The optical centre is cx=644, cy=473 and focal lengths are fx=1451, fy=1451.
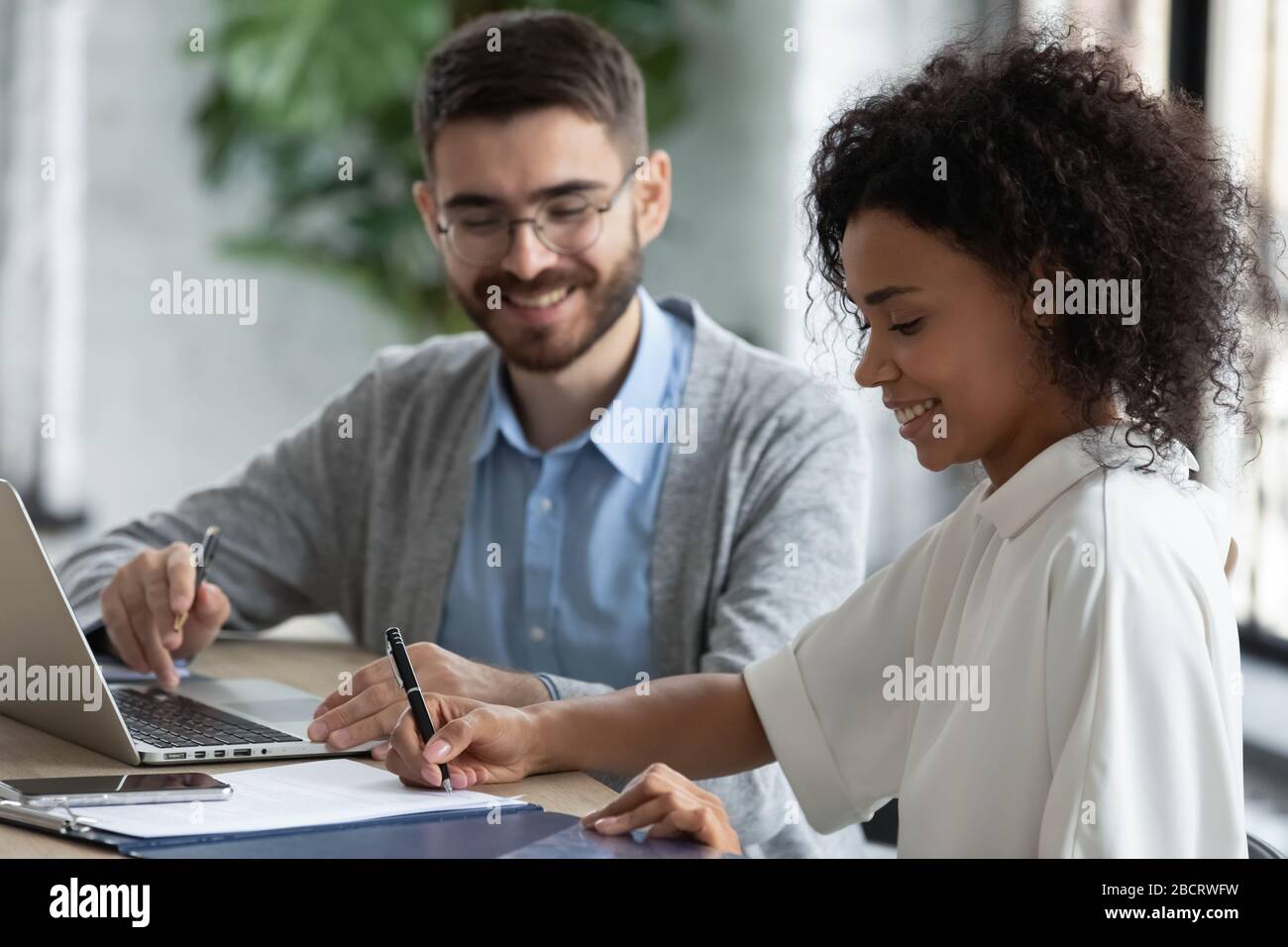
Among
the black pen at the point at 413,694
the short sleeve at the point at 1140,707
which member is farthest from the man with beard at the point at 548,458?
the short sleeve at the point at 1140,707

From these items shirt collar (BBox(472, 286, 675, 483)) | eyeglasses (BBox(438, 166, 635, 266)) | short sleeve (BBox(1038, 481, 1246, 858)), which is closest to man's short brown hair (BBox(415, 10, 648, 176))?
eyeglasses (BBox(438, 166, 635, 266))

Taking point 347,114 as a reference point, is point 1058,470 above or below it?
below

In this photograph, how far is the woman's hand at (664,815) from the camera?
0.92m

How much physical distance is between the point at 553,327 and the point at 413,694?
0.80 meters

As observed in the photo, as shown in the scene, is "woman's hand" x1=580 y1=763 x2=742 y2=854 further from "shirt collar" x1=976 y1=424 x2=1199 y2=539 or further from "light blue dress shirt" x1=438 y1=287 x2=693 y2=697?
"light blue dress shirt" x1=438 y1=287 x2=693 y2=697

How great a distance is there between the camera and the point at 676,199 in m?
3.64

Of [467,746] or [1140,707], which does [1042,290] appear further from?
[467,746]

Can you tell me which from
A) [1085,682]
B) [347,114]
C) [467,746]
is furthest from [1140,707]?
[347,114]

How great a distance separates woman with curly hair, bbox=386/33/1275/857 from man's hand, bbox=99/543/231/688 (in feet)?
1.44

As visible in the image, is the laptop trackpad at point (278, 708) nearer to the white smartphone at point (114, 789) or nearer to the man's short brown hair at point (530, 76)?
the white smartphone at point (114, 789)

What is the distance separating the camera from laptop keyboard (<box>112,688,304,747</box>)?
1.16 meters

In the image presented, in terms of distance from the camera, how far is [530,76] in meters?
1.73
